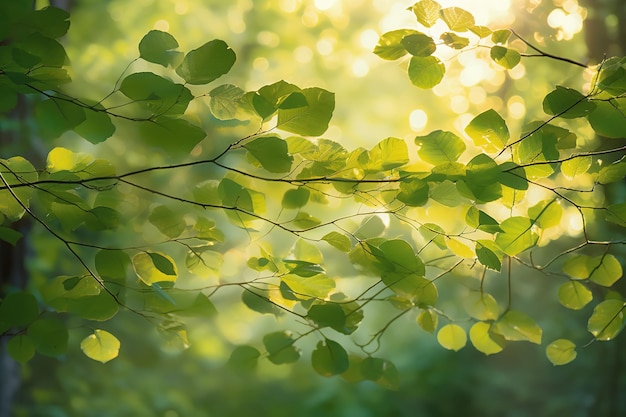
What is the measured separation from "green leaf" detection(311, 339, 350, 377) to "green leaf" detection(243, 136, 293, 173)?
21 cm

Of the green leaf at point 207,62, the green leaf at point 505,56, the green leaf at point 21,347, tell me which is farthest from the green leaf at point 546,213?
the green leaf at point 21,347

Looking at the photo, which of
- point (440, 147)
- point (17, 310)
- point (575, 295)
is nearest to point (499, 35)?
point (440, 147)

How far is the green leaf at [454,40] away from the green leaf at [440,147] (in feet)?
0.29

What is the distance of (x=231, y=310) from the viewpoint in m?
5.09

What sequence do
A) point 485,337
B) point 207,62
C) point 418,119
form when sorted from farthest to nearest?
point 418,119, point 485,337, point 207,62

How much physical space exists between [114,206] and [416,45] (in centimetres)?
39

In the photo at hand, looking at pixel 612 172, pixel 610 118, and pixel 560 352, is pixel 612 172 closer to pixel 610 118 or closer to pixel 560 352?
pixel 610 118

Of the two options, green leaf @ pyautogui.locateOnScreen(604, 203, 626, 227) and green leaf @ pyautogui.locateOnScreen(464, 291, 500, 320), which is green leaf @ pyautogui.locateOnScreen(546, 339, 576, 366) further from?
green leaf @ pyautogui.locateOnScreen(604, 203, 626, 227)

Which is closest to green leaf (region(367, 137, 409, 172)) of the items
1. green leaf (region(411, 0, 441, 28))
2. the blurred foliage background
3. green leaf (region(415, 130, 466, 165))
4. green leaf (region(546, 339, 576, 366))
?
green leaf (region(415, 130, 466, 165))

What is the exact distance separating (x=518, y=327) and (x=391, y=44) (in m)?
0.38

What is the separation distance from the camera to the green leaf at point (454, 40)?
57 centimetres

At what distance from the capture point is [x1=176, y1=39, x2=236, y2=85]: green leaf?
0.52 m

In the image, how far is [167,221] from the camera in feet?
2.20

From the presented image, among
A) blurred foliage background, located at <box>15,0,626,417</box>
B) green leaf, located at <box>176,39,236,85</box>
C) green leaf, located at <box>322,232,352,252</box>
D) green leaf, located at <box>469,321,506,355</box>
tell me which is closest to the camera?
green leaf, located at <box>176,39,236,85</box>
